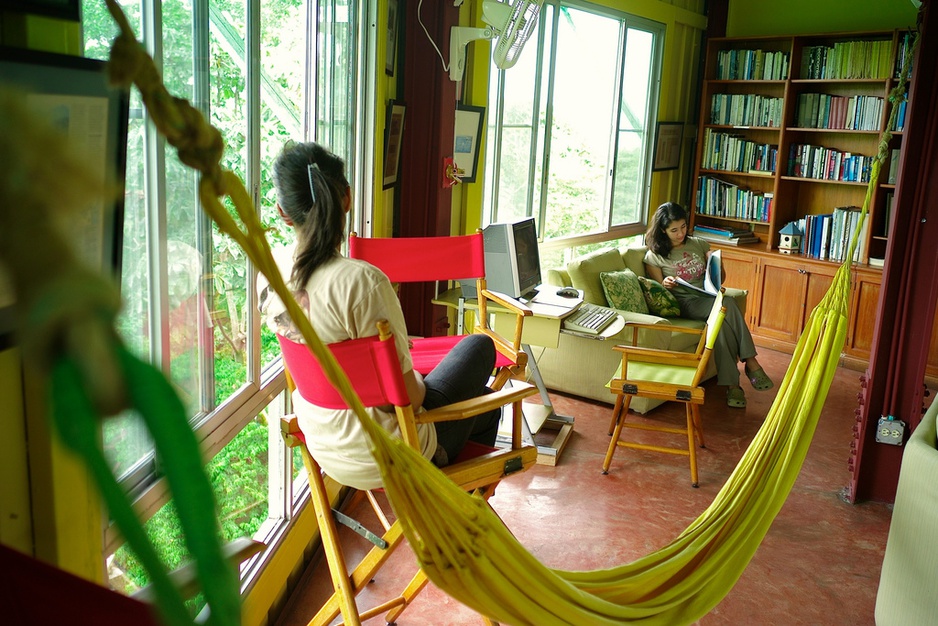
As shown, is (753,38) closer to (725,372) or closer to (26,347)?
(725,372)

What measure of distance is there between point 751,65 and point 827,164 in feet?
3.20

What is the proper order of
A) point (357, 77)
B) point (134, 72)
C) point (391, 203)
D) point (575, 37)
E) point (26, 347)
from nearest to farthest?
point (26, 347), point (134, 72), point (357, 77), point (391, 203), point (575, 37)

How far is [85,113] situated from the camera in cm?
107

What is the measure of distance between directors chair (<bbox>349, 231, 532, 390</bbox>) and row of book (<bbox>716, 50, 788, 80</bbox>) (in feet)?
12.4

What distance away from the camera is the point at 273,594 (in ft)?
8.01

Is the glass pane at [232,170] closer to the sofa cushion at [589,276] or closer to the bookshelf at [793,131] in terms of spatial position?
the sofa cushion at [589,276]

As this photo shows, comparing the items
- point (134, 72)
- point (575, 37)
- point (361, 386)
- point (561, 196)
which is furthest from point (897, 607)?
point (575, 37)

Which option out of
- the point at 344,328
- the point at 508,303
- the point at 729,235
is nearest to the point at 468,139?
the point at 508,303

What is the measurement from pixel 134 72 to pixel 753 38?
6426mm

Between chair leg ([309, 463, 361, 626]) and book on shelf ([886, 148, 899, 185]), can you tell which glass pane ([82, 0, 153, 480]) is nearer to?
chair leg ([309, 463, 361, 626])

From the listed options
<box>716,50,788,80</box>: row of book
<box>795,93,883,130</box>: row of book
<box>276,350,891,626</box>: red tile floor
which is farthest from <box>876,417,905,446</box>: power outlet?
<box>716,50,788,80</box>: row of book

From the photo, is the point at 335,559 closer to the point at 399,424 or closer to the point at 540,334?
the point at 399,424

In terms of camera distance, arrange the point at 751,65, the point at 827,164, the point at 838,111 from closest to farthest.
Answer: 1. the point at 838,111
2. the point at 827,164
3. the point at 751,65

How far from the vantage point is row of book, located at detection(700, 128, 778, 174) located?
6.25 meters
